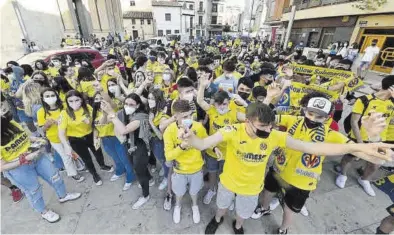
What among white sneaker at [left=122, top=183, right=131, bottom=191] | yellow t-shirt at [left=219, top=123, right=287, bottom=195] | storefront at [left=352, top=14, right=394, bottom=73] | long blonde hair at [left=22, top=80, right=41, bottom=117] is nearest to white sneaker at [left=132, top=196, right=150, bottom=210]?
white sneaker at [left=122, top=183, right=131, bottom=191]

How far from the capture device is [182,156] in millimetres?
2492

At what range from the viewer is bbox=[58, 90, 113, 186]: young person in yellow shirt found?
2.95m

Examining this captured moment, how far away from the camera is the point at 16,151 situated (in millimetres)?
2361

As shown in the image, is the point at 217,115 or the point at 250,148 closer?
the point at 250,148

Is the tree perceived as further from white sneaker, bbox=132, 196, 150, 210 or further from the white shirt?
white sneaker, bbox=132, 196, 150, 210

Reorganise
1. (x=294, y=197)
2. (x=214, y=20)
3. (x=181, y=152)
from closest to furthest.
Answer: (x=294, y=197) < (x=181, y=152) < (x=214, y=20)

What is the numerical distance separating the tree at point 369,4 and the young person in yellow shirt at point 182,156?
14.7m

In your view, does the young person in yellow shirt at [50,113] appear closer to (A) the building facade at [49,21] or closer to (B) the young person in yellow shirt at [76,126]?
(B) the young person in yellow shirt at [76,126]

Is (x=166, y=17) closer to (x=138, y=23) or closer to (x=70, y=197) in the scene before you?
(x=138, y=23)

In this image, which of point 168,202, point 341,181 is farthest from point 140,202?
point 341,181

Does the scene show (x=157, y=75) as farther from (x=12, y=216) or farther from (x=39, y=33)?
(x=39, y=33)

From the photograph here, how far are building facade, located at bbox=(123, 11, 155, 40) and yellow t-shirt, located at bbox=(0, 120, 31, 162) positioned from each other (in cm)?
3870

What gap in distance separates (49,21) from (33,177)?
17.5 meters

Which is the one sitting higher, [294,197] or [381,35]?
[381,35]
